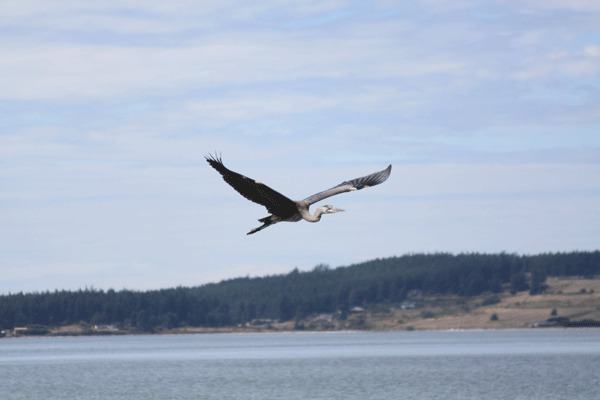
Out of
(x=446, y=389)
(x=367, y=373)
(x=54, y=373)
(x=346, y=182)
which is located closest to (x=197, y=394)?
(x=446, y=389)

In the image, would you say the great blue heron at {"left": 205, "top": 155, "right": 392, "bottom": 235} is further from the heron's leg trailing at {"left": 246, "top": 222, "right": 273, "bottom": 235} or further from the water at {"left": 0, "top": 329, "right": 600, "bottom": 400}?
the water at {"left": 0, "top": 329, "right": 600, "bottom": 400}

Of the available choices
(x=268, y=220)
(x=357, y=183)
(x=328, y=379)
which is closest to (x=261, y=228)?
(x=268, y=220)

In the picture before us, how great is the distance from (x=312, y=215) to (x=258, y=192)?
Answer: 164cm

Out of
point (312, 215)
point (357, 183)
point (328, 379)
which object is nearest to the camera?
point (312, 215)

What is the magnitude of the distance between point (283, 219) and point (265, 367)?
142 m

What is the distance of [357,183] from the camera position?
44.7 meters

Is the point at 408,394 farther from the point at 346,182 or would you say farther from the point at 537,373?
the point at 346,182

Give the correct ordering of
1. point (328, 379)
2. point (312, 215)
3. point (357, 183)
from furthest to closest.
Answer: point (328, 379), point (357, 183), point (312, 215)

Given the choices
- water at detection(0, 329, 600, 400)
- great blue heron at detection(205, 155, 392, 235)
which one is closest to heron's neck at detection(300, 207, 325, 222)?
great blue heron at detection(205, 155, 392, 235)

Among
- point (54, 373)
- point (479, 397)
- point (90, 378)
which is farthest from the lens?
point (54, 373)

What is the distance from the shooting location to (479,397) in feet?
390

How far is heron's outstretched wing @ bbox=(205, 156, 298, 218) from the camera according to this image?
134 feet

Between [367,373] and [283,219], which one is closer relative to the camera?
[283,219]

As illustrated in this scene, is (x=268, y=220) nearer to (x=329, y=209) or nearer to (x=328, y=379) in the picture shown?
(x=329, y=209)
